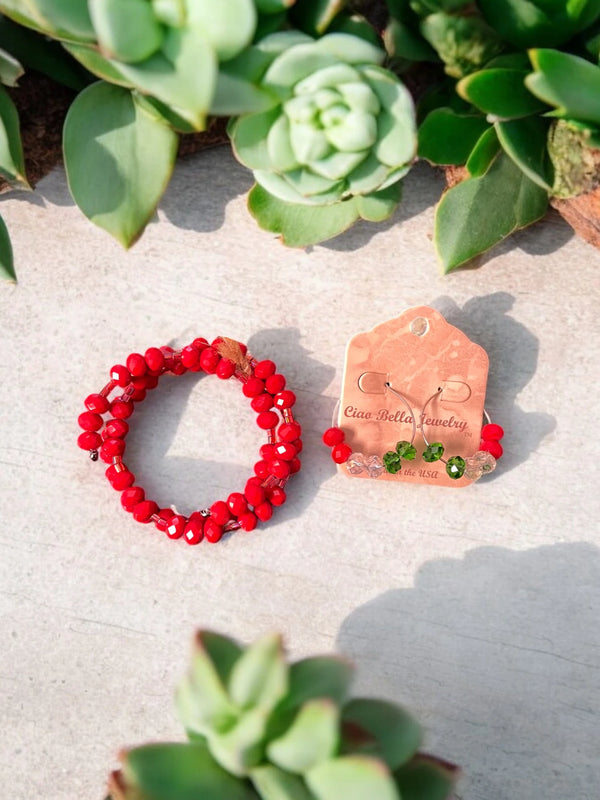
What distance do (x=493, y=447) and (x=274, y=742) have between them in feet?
1.93

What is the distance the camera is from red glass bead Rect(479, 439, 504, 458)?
43.7 inches

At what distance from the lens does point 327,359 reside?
46.1 inches

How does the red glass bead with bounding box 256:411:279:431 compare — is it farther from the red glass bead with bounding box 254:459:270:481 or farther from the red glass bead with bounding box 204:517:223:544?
the red glass bead with bounding box 204:517:223:544

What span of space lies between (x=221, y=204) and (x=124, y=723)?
0.80m

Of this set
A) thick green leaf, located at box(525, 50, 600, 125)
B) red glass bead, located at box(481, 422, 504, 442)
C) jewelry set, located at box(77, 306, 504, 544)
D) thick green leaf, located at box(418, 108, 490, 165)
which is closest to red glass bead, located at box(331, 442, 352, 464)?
jewelry set, located at box(77, 306, 504, 544)

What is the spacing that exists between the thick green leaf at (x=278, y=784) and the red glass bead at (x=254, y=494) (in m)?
0.47

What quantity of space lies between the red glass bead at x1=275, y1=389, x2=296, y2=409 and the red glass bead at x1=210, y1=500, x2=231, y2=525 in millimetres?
168

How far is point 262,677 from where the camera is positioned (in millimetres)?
649

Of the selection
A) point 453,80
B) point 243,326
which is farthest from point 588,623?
point 453,80

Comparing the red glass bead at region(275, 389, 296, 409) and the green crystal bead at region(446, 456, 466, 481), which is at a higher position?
the green crystal bead at region(446, 456, 466, 481)

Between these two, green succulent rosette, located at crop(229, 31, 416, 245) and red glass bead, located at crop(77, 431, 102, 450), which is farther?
red glass bead, located at crop(77, 431, 102, 450)

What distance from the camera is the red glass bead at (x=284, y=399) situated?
1.12 metres

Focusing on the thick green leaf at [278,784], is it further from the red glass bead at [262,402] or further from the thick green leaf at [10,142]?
the thick green leaf at [10,142]

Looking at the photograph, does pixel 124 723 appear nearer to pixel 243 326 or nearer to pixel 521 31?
pixel 243 326
